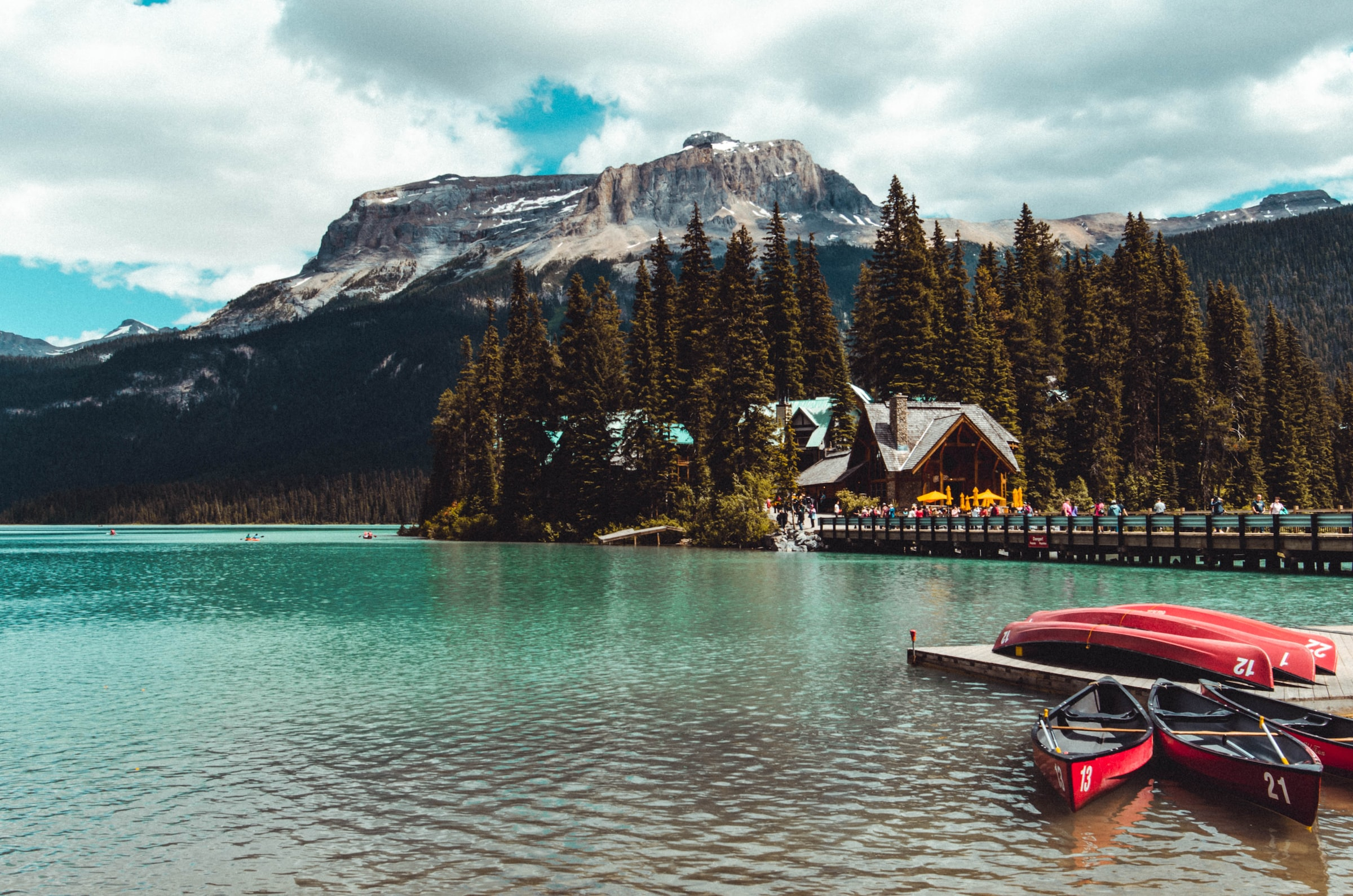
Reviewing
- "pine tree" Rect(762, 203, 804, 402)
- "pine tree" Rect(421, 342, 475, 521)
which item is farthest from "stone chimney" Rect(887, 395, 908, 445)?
"pine tree" Rect(421, 342, 475, 521)

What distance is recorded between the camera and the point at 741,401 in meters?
75.6

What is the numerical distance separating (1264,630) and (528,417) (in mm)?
76388

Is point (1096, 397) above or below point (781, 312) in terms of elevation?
below

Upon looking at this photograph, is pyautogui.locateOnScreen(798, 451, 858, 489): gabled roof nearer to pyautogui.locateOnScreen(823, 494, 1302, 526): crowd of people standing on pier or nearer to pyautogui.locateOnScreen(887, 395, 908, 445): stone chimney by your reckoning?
pyautogui.locateOnScreen(823, 494, 1302, 526): crowd of people standing on pier

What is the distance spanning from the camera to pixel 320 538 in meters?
130

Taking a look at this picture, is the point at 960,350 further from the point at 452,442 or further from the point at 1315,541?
the point at 452,442

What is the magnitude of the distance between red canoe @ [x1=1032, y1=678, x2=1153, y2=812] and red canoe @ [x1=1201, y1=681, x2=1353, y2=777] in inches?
49.8

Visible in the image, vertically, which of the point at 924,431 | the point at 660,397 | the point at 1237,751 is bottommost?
the point at 1237,751

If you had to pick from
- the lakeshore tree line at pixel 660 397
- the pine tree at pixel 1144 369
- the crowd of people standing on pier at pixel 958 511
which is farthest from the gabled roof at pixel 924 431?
the pine tree at pixel 1144 369

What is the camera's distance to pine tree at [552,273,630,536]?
8588cm

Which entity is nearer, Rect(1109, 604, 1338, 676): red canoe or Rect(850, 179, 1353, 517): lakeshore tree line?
Rect(1109, 604, 1338, 676): red canoe

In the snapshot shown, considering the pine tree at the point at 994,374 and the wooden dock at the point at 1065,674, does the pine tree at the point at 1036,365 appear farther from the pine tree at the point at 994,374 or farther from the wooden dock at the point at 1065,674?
the wooden dock at the point at 1065,674

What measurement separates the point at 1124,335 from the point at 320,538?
327 feet

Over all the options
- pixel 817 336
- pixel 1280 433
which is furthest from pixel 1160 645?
pixel 1280 433
